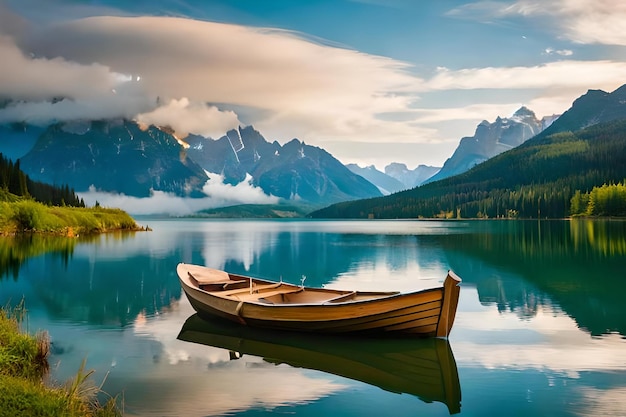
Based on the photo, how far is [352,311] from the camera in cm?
2055

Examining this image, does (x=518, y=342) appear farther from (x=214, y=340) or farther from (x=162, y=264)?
(x=162, y=264)

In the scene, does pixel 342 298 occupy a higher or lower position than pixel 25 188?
lower

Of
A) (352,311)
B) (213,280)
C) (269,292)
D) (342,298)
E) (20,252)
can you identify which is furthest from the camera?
(20,252)

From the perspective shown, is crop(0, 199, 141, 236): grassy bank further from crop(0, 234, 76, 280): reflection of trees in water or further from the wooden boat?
the wooden boat

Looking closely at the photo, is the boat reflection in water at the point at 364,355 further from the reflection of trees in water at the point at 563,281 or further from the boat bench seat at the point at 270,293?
the reflection of trees in water at the point at 563,281

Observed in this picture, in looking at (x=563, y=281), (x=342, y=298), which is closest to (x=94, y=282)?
(x=342, y=298)

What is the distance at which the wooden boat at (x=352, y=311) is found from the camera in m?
19.7

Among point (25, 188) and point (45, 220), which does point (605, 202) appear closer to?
point (45, 220)

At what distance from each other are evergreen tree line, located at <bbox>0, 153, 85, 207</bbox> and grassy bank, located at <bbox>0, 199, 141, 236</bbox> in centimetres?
1697

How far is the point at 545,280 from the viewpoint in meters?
40.5

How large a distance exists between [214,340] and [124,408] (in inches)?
311

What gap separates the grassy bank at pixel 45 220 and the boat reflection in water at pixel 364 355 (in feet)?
223

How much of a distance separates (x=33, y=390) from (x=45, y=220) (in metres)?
81.3

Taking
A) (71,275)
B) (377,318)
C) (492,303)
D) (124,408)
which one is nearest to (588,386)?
(377,318)
